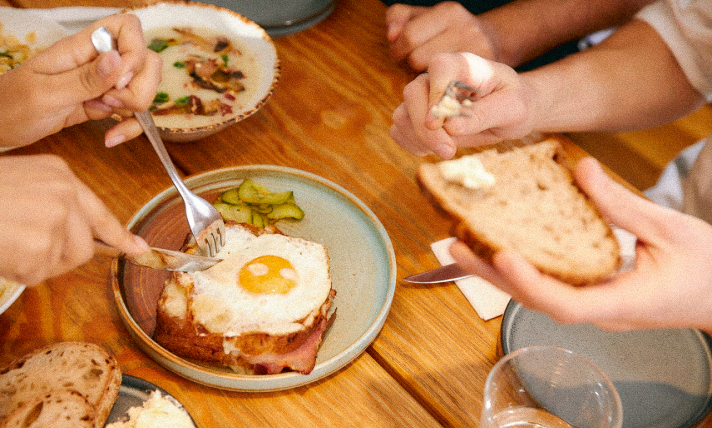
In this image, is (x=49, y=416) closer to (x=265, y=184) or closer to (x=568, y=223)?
(x=265, y=184)

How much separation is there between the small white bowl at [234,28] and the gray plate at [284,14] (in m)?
0.23

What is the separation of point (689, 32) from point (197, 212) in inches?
76.8

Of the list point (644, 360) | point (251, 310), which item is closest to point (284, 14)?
point (251, 310)

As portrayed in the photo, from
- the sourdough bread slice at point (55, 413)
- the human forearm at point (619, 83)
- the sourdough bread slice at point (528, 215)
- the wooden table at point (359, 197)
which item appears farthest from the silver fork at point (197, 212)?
the human forearm at point (619, 83)

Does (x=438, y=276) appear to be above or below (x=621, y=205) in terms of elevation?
below

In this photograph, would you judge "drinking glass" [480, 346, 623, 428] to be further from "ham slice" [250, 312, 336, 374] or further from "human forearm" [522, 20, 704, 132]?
"human forearm" [522, 20, 704, 132]

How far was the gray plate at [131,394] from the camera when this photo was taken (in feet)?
3.93

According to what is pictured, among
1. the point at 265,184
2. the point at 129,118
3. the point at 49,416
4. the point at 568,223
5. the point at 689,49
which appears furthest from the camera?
the point at 689,49

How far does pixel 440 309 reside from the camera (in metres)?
1.59

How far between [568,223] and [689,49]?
125cm

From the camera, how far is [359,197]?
1.89 metres

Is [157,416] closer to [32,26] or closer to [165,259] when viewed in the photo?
[165,259]

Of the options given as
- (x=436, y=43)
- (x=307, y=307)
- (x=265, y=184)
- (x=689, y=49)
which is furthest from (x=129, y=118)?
(x=689, y=49)

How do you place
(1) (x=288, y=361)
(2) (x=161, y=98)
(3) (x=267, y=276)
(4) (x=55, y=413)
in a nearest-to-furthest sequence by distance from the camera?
(4) (x=55, y=413), (1) (x=288, y=361), (3) (x=267, y=276), (2) (x=161, y=98)
